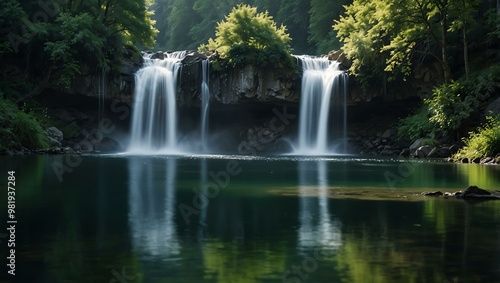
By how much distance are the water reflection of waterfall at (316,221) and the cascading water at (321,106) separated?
96.2ft

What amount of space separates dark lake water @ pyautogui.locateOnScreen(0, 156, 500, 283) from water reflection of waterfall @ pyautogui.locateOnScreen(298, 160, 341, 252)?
0.02 metres

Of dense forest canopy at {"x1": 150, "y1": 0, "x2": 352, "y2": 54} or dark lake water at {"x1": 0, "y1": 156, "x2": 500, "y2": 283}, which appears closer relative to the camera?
dark lake water at {"x1": 0, "y1": 156, "x2": 500, "y2": 283}

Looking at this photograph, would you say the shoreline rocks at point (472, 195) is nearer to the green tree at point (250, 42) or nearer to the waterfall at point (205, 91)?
the green tree at point (250, 42)

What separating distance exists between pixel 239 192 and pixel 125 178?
542cm

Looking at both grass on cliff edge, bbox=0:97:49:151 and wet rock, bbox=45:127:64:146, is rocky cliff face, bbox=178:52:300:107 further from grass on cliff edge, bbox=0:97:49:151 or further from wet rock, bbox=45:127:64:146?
grass on cliff edge, bbox=0:97:49:151

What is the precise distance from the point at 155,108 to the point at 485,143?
24.9 m

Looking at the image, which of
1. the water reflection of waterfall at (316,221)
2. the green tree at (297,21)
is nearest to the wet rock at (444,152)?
the water reflection of waterfall at (316,221)

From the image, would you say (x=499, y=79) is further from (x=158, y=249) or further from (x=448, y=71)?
(x=158, y=249)

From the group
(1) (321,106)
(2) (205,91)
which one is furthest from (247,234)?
(2) (205,91)

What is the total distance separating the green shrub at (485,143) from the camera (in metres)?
30.6

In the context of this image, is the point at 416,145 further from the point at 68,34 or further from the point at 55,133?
the point at 68,34

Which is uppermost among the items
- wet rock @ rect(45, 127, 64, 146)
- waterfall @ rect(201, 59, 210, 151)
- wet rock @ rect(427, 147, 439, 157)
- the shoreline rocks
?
waterfall @ rect(201, 59, 210, 151)

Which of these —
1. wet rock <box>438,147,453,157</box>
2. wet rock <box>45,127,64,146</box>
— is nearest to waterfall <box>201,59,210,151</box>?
wet rock <box>45,127,64,146</box>
